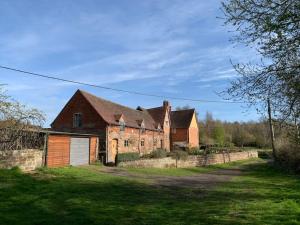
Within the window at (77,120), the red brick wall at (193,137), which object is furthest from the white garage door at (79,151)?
the red brick wall at (193,137)

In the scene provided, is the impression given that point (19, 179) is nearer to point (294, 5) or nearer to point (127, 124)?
point (294, 5)

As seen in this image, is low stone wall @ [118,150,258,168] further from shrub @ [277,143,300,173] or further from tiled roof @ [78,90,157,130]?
shrub @ [277,143,300,173]

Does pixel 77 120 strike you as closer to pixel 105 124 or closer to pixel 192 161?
pixel 105 124

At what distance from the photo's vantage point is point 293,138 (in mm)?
11281

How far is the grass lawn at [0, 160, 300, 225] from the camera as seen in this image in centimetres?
1054

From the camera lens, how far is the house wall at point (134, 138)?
125 feet

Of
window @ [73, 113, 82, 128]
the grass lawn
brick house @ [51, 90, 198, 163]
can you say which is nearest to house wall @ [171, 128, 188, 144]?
brick house @ [51, 90, 198, 163]

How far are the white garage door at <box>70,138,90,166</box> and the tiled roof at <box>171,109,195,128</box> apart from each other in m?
32.7

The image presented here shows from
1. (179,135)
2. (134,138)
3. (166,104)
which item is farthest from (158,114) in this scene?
(134,138)

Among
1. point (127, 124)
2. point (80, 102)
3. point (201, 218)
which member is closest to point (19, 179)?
point (201, 218)

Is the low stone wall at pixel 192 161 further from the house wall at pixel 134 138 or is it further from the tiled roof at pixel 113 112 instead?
the tiled roof at pixel 113 112

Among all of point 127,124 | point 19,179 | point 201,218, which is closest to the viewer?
point 201,218

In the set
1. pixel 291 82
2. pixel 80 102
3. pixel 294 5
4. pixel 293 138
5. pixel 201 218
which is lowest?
pixel 201 218

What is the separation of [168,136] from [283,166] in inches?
1095
